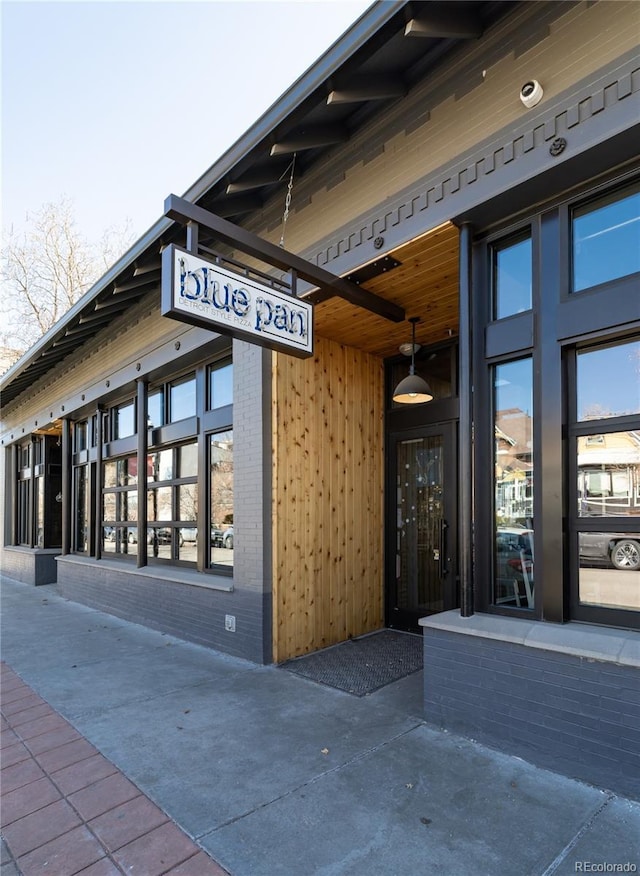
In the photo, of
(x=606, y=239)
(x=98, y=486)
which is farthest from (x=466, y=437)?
(x=98, y=486)

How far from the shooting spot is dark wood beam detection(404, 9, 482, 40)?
10.6 ft

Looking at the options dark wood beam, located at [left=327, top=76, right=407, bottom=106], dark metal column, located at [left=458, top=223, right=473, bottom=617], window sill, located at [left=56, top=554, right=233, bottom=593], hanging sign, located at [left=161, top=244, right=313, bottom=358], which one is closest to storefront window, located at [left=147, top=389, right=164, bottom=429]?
window sill, located at [left=56, top=554, right=233, bottom=593]

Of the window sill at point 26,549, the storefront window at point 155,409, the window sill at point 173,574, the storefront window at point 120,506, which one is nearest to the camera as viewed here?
the window sill at point 173,574

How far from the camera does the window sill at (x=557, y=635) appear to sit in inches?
111

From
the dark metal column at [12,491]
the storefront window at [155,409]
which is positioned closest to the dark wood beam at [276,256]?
the storefront window at [155,409]

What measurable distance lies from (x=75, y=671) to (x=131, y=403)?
16.2ft

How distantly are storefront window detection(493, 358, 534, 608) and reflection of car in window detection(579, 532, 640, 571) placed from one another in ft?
1.17

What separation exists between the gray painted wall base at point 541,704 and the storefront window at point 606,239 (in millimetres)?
2286

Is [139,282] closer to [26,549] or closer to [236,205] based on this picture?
[236,205]

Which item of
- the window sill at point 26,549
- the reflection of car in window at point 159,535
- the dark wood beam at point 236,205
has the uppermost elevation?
the dark wood beam at point 236,205

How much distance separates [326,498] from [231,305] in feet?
9.34

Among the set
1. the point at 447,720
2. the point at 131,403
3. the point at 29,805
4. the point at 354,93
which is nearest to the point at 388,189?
the point at 354,93

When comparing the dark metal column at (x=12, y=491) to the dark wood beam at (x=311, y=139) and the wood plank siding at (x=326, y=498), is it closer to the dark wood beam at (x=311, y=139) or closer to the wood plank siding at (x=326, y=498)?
the wood plank siding at (x=326, y=498)

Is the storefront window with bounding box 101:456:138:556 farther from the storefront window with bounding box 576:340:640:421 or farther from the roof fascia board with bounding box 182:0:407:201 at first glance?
the storefront window with bounding box 576:340:640:421
